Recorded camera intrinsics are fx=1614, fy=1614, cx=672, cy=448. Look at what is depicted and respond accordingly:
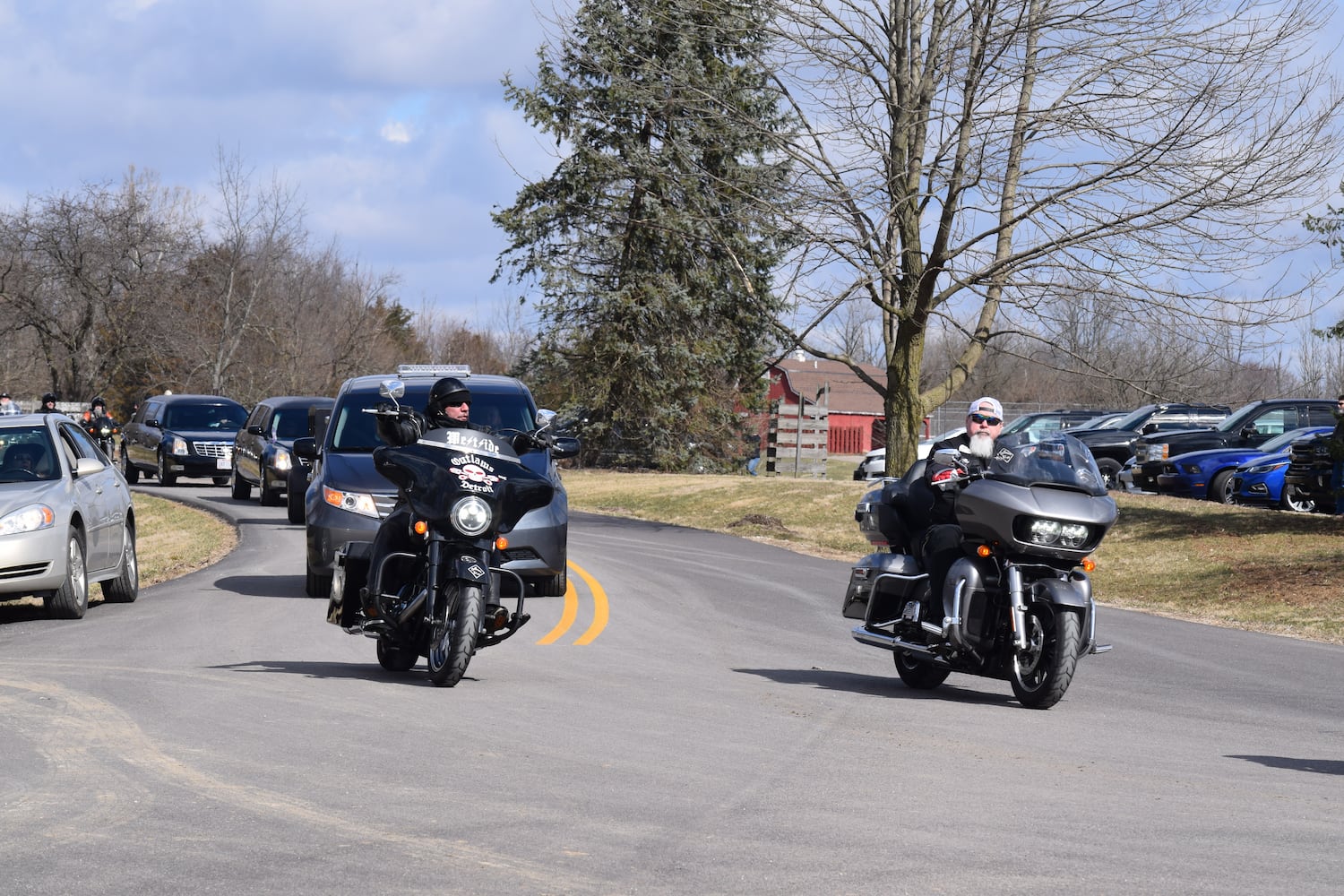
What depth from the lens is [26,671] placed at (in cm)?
982

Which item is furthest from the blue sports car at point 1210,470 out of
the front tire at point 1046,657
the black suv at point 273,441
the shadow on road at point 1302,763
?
the shadow on road at point 1302,763

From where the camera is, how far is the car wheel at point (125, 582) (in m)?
14.7

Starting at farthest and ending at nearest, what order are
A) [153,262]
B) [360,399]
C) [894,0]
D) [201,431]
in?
1. [153,262]
2. [201,431]
3. [894,0]
4. [360,399]

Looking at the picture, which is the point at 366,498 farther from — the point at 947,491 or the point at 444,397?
the point at 947,491

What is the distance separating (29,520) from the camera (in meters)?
12.8

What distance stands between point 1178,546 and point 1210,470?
6511mm

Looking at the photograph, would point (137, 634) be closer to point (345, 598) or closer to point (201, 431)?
point (345, 598)

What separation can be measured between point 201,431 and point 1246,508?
2164 centimetres

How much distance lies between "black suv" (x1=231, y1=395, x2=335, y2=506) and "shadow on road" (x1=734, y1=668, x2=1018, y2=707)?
632 inches

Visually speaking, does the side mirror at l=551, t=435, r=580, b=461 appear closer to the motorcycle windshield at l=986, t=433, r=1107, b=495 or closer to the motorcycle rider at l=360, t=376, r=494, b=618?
the motorcycle rider at l=360, t=376, r=494, b=618

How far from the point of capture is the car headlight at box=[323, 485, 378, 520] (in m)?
14.2

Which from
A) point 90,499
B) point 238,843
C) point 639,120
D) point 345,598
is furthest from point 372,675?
point 639,120

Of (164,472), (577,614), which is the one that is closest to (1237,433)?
(577,614)

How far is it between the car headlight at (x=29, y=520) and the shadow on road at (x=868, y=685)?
231 inches
